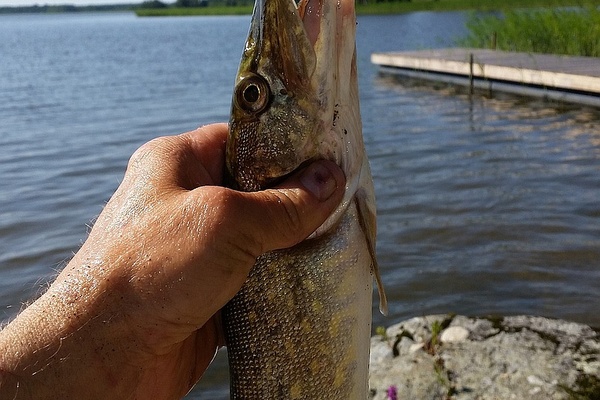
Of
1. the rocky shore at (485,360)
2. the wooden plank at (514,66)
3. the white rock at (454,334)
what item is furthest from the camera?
the wooden plank at (514,66)

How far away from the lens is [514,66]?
17.5 m

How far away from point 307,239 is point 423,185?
28.4 ft

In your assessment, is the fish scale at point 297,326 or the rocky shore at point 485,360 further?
the rocky shore at point 485,360

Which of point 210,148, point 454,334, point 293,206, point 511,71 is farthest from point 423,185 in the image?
point 293,206

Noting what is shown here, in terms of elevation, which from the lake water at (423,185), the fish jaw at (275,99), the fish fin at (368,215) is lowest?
the lake water at (423,185)

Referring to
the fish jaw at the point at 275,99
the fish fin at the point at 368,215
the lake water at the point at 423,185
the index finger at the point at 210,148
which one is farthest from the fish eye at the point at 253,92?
the lake water at the point at 423,185

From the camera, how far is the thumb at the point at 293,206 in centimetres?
227

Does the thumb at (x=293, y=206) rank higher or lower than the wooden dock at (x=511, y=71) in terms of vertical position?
higher

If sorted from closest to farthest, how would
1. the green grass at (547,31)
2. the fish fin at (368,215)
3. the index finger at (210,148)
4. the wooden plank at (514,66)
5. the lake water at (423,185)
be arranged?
the fish fin at (368,215), the index finger at (210,148), the lake water at (423,185), the wooden plank at (514,66), the green grass at (547,31)

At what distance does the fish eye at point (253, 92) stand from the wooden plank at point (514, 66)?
13889mm

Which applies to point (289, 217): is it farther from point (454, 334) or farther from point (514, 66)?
point (514, 66)

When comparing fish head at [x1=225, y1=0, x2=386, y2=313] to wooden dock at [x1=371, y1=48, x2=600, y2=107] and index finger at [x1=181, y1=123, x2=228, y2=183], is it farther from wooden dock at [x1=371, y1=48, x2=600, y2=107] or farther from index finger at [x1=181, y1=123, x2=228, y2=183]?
wooden dock at [x1=371, y1=48, x2=600, y2=107]

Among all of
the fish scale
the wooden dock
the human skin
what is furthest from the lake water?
the fish scale

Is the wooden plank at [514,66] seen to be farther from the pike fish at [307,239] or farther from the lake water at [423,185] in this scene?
the pike fish at [307,239]
